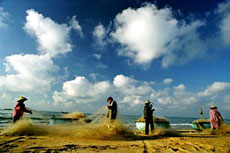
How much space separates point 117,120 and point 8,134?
485 centimetres

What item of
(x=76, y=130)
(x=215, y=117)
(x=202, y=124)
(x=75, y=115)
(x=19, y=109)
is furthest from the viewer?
(x=202, y=124)

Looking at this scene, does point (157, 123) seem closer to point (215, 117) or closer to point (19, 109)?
point (215, 117)

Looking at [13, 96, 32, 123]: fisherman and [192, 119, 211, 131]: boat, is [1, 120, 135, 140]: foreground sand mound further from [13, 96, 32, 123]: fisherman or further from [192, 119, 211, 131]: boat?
[192, 119, 211, 131]: boat

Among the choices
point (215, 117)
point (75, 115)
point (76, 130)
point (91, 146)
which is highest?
point (215, 117)

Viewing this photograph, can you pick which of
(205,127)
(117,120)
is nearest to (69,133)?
(117,120)

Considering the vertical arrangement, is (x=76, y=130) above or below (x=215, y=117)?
below

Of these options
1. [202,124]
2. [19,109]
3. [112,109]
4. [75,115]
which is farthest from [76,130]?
[202,124]

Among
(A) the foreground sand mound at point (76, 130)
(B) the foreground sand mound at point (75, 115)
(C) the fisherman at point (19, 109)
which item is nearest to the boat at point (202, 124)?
(A) the foreground sand mound at point (76, 130)

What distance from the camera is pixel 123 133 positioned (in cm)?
788

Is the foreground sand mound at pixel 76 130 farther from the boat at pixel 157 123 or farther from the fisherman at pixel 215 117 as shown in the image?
the fisherman at pixel 215 117

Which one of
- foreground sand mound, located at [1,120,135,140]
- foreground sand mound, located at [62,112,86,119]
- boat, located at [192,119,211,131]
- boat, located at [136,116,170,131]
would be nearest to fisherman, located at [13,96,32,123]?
foreground sand mound, located at [1,120,135,140]

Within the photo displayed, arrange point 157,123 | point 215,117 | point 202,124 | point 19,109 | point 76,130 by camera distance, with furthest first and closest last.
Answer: point 202,124 → point 157,123 → point 215,117 → point 19,109 → point 76,130

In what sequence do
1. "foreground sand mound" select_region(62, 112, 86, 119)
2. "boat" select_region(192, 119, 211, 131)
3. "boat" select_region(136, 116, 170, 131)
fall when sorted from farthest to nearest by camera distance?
"boat" select_region(192, 119, 211, 131), "foreground sand mound" select_region(62, 112, 86, 119), "boat" select_region(136, 116, 170, 131)

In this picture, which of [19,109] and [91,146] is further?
[19,109]
